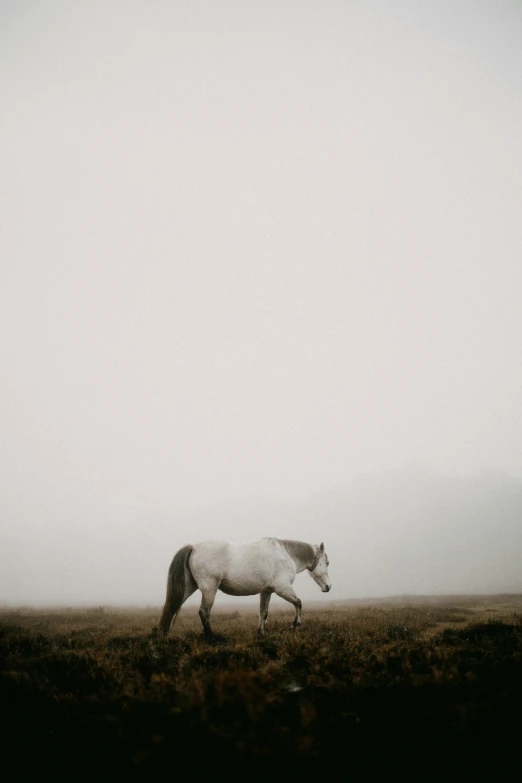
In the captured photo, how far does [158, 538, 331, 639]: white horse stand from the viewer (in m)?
9.95

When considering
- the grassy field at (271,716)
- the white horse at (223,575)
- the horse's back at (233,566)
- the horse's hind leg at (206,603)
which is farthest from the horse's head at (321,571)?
the grassy field at (271,716)

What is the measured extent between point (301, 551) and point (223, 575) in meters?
3.32

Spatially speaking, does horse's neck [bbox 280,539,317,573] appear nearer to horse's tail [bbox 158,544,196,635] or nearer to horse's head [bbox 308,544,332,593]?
horse's head [bbox 308,544,332,593]

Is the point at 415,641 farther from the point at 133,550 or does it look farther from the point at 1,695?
the point at 133,550

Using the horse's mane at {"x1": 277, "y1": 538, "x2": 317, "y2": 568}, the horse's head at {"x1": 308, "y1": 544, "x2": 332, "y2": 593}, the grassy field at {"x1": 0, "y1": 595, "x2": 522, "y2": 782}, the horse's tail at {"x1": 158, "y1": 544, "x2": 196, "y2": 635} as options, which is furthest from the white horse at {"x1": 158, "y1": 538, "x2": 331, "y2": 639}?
the grassy field at {"x1": 0, "y1": 595, "x2": 522, "y2": 782}

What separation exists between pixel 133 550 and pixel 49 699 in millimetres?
138885

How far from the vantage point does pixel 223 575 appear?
32.8 ft

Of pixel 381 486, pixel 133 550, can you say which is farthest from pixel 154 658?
pixel 381 486

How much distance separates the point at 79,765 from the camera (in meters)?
3.89

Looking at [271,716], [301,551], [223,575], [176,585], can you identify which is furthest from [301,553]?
[271,716]

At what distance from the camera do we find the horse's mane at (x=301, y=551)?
12.1 meters

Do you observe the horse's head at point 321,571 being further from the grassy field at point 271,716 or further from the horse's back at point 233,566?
the grassy field at point 271,716

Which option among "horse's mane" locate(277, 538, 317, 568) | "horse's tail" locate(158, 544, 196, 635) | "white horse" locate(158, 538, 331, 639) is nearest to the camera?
"white horse" locate(158, 538, 331, 639)

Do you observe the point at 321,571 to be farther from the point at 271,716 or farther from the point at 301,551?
the point at 271,716
